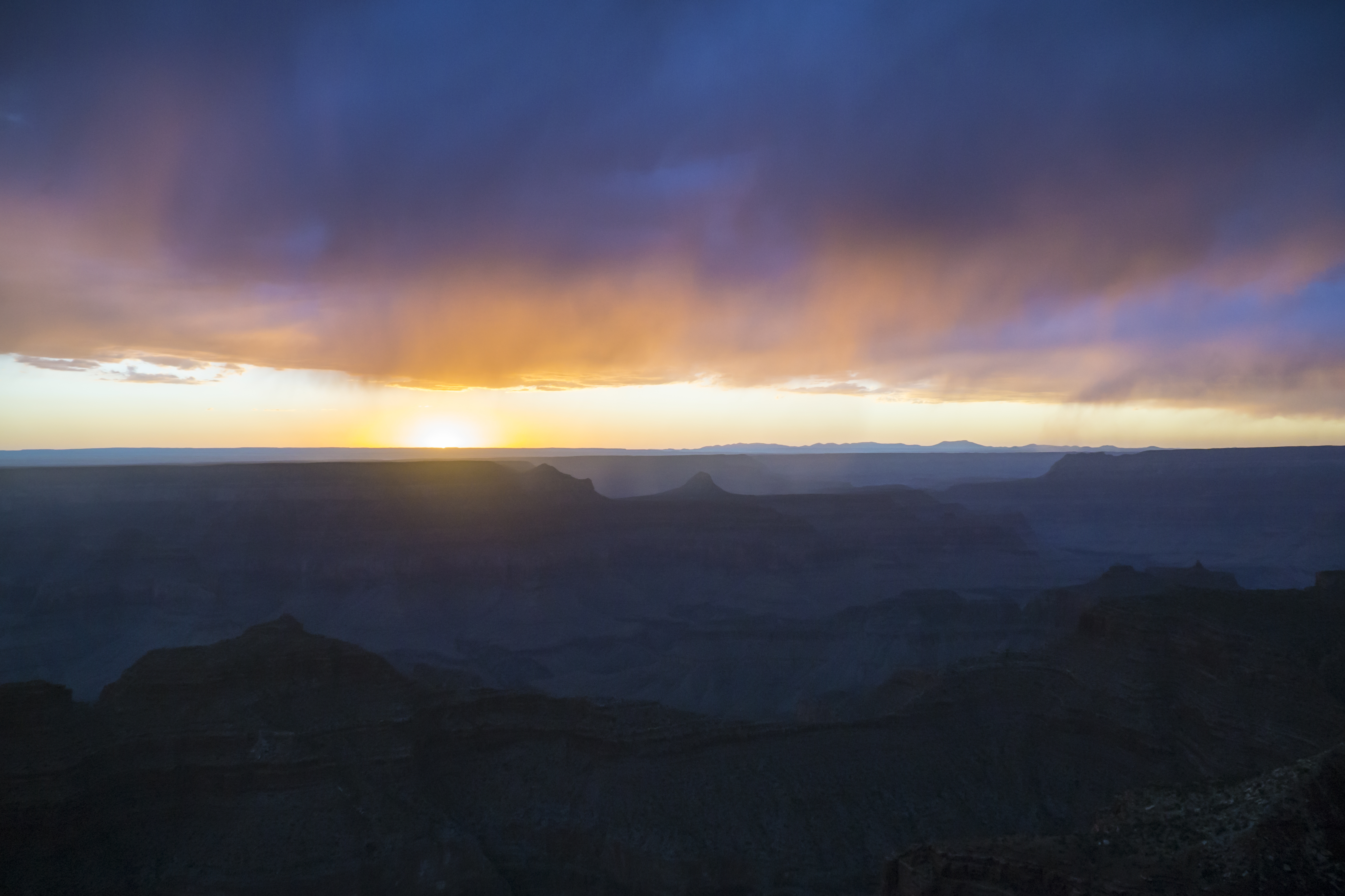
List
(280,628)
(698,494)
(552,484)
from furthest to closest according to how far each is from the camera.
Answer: (698,494), (552,484), (280,628)

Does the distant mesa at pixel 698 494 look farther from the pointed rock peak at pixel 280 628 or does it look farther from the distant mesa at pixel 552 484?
the pointed rock peak at pixel 280 628

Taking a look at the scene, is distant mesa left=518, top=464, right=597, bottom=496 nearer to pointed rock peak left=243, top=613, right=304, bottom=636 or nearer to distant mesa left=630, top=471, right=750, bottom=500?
distant mesa left=630, top=471, right=750, bottom=500

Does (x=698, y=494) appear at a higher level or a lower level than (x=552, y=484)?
lower

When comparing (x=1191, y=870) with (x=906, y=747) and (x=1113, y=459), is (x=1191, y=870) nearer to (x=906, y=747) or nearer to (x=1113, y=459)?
Result: (x=906, y=747)

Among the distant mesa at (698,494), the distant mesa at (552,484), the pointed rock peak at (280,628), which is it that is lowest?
the pointed rock peak at (280,628)

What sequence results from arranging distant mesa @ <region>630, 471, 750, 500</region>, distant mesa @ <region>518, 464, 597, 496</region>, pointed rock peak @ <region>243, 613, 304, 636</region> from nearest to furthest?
pointed rock peak @ <region>243, 613, 304, 636</region>
distant mesa @ <region>518, 464, 597, 496</region>
distant mesa @ <region>630, 471, 750, 500</region>

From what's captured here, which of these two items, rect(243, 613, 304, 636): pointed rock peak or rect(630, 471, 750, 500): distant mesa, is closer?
rect(243, 613, 304, 636): pointed rock peak

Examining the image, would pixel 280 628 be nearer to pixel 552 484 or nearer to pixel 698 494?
pixel 552 484

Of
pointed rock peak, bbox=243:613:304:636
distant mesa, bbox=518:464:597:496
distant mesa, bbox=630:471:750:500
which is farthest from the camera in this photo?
distant mesa, bbox=630:471:750:500

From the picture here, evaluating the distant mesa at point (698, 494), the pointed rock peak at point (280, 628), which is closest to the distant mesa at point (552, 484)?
the distant mesa at point (698, 494)

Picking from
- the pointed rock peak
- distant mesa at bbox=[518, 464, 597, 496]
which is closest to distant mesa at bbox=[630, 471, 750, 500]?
distant mesa at bbox=[518, 464, 597, 496]

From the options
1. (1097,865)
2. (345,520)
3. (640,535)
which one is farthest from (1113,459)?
(1097,865)

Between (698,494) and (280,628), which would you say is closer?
(280,628)

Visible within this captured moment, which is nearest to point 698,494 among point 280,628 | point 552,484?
point 552,484
